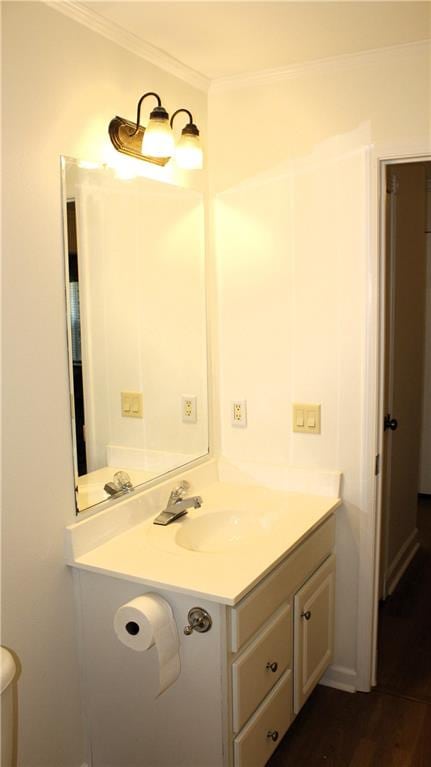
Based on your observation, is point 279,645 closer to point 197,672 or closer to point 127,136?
point 197,672

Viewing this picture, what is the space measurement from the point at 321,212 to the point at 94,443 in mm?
1165

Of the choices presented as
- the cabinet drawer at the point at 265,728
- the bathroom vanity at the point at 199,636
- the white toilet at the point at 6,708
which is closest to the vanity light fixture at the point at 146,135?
the bathroom vanity at the point at 199,636

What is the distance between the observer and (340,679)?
96.9 inches

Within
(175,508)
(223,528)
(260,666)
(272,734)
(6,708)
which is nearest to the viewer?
(6,708)

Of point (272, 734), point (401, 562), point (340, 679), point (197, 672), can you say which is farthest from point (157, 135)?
point (401, 562)

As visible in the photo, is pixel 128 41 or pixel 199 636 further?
pixel 128 41

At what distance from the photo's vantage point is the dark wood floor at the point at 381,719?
2100 millimetres

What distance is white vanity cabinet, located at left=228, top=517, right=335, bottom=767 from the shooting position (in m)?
A: 1.72

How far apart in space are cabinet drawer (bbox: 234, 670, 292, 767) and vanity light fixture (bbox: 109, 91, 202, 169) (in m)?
1.71

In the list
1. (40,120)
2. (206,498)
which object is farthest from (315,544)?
(40,120)

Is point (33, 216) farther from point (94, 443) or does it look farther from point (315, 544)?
point (315, 544)

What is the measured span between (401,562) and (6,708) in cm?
257

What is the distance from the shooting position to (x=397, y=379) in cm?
328

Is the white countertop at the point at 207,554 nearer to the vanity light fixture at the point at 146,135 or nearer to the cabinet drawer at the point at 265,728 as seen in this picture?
the cabinet drawer at the point at 265,728
